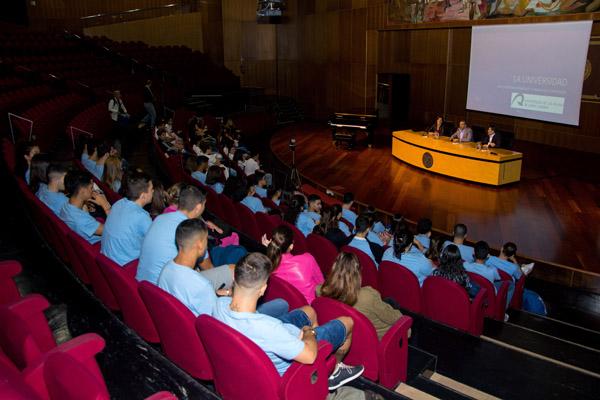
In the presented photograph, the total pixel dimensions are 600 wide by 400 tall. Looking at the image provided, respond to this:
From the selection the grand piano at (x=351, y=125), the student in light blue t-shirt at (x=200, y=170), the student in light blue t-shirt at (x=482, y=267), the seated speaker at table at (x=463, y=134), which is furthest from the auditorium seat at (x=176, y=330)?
the grand piano at (x=351, y=125)

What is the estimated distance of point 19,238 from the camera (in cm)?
346

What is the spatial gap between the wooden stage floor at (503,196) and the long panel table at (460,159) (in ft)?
0.49

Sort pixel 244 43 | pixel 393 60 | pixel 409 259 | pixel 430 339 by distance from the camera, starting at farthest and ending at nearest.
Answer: pixel 244 43
pixel 393 60
pixel 409 259
pixel 430 339

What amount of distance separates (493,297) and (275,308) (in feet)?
7.02

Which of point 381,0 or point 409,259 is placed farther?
point 381,0

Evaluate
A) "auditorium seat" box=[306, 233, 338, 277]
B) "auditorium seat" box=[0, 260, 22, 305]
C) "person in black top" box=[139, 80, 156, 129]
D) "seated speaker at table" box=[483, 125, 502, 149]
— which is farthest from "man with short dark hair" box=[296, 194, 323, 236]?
"person in black top" box=[139, 80, 156, 129]

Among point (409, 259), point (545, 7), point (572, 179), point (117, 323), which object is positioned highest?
point (545, 7)

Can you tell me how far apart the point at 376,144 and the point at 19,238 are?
29.4 ft

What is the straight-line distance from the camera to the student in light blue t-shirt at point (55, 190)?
3.74 meters

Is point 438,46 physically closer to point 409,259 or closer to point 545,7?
point 545,7

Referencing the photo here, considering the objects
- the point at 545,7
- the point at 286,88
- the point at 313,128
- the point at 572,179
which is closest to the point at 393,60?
the point at 313,128

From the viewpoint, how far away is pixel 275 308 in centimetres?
244

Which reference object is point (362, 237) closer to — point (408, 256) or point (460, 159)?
point (408, 256)

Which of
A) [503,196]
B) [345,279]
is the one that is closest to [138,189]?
[345,279]
